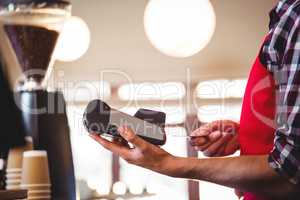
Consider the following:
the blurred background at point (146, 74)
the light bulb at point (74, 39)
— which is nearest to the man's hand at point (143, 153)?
the light bulb at point (74, 39)

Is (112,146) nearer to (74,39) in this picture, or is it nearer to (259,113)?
(259,113)

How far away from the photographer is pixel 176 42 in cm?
195

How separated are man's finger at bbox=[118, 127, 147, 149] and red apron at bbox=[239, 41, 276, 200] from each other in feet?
0.55

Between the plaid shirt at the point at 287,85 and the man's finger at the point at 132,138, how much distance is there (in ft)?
0.60

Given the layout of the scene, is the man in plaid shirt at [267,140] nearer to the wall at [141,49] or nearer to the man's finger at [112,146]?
the man's finger at [112,146]

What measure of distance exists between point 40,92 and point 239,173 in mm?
527

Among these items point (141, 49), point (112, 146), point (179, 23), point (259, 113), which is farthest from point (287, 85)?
point (141, 49)

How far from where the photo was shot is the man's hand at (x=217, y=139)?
0.99m

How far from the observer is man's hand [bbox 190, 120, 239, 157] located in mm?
990

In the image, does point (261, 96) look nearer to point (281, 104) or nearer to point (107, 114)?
point (281, 104)

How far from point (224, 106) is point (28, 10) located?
2243 millimetres

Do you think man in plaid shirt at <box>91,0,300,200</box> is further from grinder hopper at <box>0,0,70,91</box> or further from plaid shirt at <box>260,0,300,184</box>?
grinder hopper at <box>0,0,70,91</box>

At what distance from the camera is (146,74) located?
10.3 ft

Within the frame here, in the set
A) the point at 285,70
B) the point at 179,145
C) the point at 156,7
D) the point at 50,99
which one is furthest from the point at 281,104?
the point at 179,145
